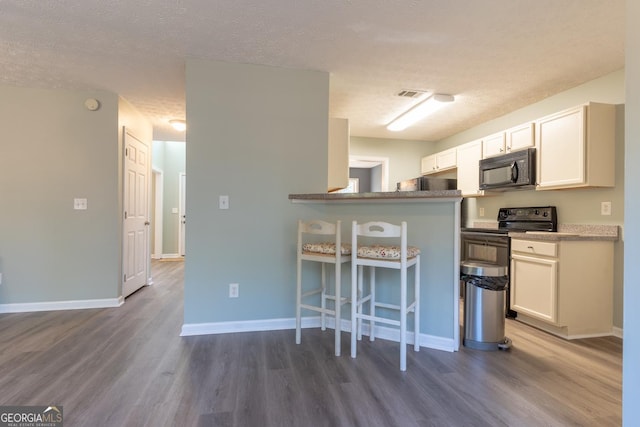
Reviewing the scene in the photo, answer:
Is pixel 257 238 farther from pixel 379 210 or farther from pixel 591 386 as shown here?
pixel 591 386

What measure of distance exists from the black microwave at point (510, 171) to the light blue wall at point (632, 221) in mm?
2275

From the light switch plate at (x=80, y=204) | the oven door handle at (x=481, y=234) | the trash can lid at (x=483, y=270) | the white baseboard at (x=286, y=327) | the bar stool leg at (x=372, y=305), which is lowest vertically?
the white baseboard at (x=286, y=327)

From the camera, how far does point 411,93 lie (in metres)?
3.29

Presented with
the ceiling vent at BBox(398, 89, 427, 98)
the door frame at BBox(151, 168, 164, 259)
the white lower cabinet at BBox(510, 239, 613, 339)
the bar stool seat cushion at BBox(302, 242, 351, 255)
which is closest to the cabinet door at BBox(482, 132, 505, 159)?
the ceiling vent at BBox(398, 89, 427, 98)

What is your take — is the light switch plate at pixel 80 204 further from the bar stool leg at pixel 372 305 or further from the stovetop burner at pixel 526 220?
the stovetop burner at pixel 526 220

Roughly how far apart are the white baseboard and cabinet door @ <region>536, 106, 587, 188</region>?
1.89 m

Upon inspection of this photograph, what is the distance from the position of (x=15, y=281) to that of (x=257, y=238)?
258 cm

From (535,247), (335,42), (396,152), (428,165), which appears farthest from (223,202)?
(428,165)

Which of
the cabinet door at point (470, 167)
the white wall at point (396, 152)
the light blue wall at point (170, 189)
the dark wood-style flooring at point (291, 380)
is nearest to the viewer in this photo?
the dark wood-style flooring at point (291, 380)

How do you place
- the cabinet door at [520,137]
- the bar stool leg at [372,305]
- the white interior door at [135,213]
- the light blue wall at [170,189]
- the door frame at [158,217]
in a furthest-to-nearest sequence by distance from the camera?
the light blue wall at [170,189] < the door frame at [158,217] < the white interior door at [135,213] < the cabinet door at [520,137] < the bar stool leg at [372,305]

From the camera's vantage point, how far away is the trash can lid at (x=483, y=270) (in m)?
2.34

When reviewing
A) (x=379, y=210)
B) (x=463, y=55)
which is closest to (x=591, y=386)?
(x=379, y=210)

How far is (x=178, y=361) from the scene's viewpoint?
2.06 metres

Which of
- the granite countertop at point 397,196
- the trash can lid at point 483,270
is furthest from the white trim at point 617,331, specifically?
the granite countertop at point 397,196
